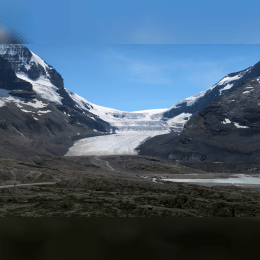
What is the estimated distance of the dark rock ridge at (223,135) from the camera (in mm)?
115562

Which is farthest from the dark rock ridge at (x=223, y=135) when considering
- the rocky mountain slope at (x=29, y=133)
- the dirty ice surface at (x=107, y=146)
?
the rocky mountain slope at (x=29, y=133)

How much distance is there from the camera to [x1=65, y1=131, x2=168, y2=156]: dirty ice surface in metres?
146

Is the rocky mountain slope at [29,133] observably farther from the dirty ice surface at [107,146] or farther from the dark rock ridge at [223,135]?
the dark rock ridge at [223,135]

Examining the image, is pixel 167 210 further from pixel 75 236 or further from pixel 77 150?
pixel 77 150

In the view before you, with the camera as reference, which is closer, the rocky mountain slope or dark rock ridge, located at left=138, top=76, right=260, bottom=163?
dark rock ridge, located at left=138, top=76, right=260, bottom=163

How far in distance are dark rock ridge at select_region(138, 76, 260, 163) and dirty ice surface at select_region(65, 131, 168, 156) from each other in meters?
10.2

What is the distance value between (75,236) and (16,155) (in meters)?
101

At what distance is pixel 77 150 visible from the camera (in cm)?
14938

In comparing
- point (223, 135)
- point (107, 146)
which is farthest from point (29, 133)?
point (223, 135)

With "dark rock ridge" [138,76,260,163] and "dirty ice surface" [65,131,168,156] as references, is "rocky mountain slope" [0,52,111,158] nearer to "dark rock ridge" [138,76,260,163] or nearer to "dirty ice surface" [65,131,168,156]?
"dirty ice surface" [65,131,168,156]

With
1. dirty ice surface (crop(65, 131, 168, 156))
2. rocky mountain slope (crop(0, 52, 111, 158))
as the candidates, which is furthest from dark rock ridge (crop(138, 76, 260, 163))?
rocky mountain slope (crop(0, 52, 111, 158))

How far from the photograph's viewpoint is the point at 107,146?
520 ft

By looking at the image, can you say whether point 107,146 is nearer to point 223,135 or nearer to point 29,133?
point 29,133

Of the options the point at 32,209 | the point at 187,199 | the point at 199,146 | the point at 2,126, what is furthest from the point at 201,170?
the point at 2,126
